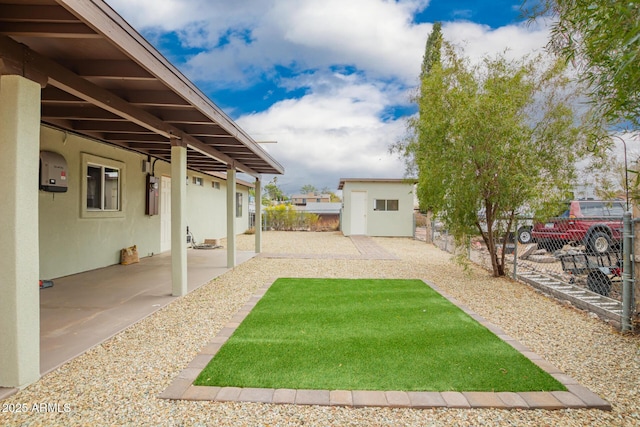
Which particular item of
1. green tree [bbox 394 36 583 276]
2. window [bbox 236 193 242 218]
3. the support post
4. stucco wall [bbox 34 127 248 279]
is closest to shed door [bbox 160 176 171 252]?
stucco wall [bbox 34 127 248 279]

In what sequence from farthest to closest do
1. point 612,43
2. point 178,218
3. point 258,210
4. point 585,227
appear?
point 258,210 < point 585,227 < point 178,218 < point 612,43

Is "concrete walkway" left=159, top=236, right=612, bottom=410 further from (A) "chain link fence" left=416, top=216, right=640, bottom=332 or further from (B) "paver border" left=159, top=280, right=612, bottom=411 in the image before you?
(A) "chain link fence" left=416, top=216, right=640, bottom=332

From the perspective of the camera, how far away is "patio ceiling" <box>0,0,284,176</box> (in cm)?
247

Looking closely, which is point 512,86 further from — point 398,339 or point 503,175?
point 398,339

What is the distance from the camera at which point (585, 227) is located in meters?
10.4

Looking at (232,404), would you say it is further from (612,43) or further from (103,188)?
(103,188)

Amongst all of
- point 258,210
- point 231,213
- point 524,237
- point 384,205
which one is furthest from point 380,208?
point 231,213

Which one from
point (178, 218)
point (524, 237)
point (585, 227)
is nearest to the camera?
point (178, 218)

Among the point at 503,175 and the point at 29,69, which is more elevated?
the point at 29,69

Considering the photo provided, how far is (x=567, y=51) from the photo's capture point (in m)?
2.95

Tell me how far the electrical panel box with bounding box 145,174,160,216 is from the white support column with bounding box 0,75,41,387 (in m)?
6.85

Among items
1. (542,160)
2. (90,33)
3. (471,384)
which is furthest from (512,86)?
(90,33)

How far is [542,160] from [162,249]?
980 centimetres

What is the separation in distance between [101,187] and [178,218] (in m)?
3.26
